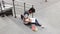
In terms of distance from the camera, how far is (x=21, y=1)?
3775 mm

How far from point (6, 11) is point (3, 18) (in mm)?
203

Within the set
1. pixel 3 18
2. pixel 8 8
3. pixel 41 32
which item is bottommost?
pixel 41 32

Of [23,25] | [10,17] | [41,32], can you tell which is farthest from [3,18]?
[41,32]

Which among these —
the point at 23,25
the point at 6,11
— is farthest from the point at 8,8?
the point at 23,25

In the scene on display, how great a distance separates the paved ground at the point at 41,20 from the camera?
2.55 m

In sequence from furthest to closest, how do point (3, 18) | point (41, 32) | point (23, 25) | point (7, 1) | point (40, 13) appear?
point (7, 1)
point (40, 13)
point (3, 18)
point (23, 25)
point (41, 32)

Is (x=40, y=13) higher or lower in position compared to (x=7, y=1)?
lower

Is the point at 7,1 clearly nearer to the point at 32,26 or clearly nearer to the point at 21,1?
the point at 21,1

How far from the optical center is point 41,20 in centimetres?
293

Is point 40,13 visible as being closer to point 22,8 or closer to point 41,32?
point 22,8

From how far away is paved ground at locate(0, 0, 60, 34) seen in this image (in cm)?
255

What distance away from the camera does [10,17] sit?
3.05 meters

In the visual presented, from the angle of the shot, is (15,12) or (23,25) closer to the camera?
(23,25)

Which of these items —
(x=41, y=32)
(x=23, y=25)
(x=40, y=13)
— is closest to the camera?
(x=41, y=32)
